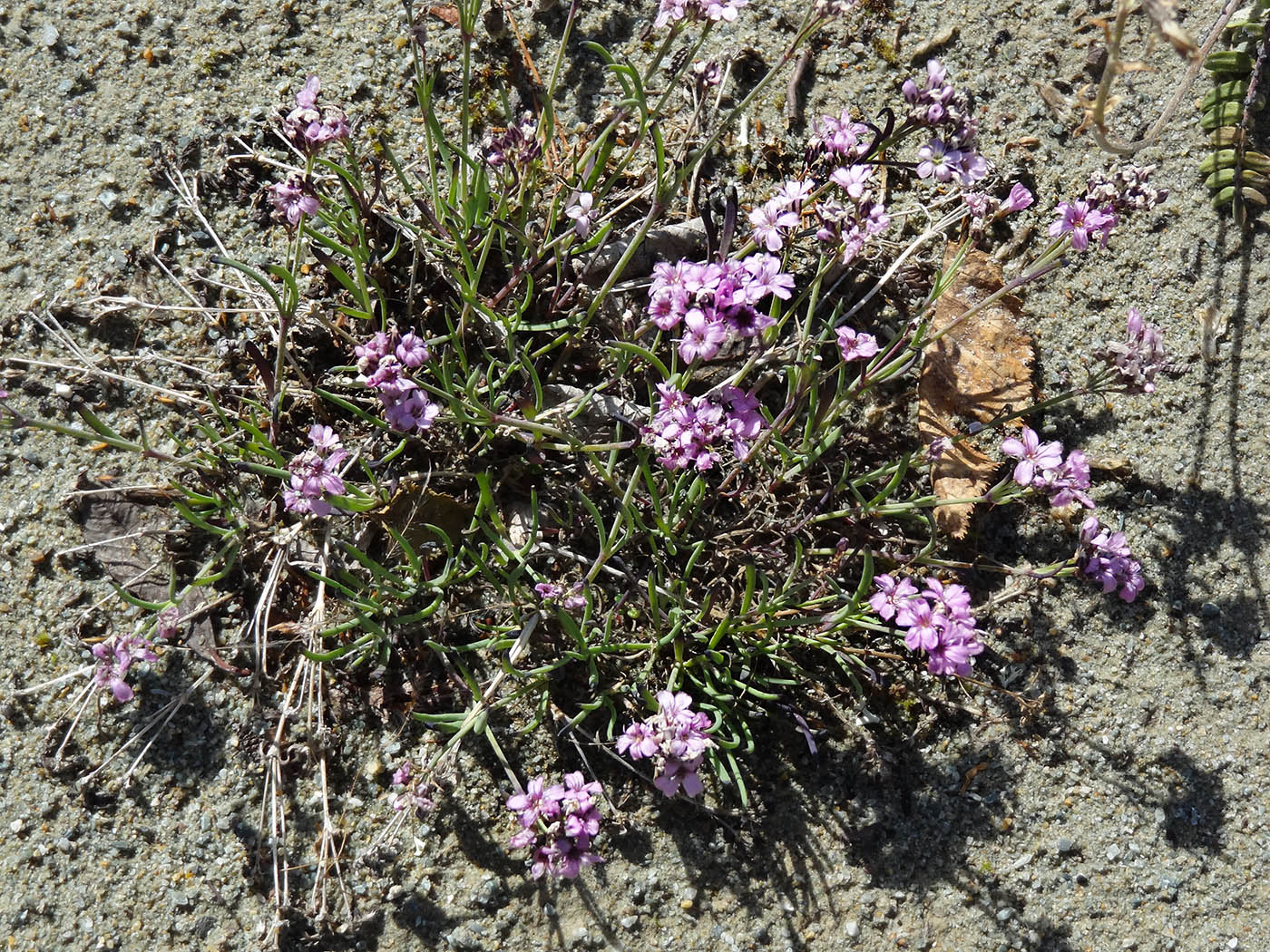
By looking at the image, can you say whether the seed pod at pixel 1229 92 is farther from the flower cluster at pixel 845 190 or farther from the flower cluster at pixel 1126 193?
the flower cluster at pixel 845 190

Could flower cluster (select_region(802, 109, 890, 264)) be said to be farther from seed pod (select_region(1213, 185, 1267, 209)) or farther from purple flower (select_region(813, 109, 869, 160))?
seed pod (select_region(1213, 185, 1267, 209))

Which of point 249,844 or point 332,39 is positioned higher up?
point 332,39

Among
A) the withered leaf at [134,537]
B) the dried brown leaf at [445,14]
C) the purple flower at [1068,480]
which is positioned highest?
the dried brown leaf at [445,14]

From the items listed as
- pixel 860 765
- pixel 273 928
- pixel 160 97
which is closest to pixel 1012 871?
pixel 860 765

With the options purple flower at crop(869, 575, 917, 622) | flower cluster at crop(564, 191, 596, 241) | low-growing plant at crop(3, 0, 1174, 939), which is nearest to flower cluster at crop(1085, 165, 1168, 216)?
low-growing plant at crop(3, 0, 1174, 939)

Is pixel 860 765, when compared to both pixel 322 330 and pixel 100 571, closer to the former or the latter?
pixel 322 330

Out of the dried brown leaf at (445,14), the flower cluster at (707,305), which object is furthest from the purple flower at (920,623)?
the dried brown leaf at (445,14)

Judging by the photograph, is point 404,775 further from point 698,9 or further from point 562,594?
point 698,9
